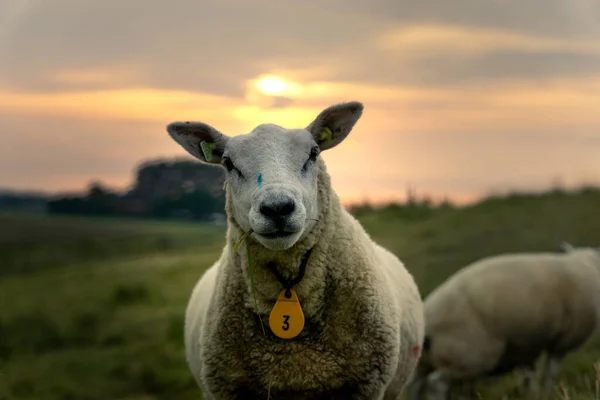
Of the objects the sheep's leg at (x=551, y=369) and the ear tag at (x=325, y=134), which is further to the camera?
the sheep's leg at (x=551, y=369)

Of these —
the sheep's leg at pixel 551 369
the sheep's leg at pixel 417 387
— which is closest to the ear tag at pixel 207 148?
the sheep's leg at pixel 417 387

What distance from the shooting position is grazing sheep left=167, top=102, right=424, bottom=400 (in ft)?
17.4

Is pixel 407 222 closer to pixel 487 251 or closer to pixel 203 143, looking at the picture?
pixel 487 251

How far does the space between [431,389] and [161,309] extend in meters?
8.09

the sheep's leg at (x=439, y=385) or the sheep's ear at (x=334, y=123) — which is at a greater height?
the sheep's ear at (x=334, y=123)

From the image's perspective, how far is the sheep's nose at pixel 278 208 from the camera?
4.66 meters

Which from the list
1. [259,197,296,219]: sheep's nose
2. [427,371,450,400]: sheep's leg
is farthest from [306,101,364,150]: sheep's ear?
[427,371,450,400]: sheep's leg

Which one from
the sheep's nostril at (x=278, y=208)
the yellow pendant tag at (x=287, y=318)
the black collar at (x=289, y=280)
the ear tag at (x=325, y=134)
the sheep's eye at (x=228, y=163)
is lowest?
the yellow pendant tag at (x=287, y=318)

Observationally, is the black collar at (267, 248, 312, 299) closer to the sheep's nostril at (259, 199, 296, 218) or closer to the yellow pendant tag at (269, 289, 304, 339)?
the yellow pendant tag at (269, 289, 304, 339)

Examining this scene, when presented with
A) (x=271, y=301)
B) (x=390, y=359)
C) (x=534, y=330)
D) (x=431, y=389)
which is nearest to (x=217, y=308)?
(x=271, y=301)

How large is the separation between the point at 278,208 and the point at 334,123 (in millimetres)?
1294

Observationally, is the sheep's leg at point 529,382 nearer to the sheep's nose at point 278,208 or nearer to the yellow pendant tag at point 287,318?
the yellow pendant tag at point 287,318

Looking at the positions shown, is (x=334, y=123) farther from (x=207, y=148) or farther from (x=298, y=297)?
(x=298, y=297)

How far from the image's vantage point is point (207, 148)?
18.5ft
